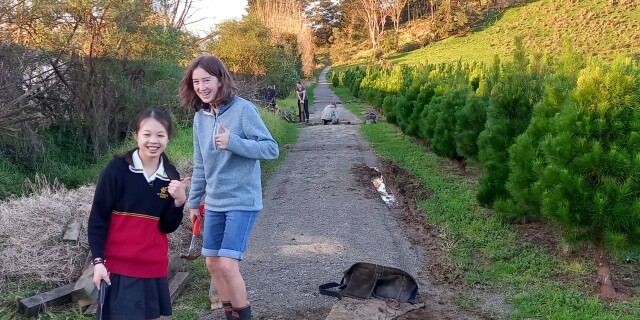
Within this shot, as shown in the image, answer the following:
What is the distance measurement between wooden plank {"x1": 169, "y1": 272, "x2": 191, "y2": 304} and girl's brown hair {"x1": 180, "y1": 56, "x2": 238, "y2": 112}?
1.92 metres

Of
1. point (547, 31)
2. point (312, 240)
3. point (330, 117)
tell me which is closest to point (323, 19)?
point (547, 31)

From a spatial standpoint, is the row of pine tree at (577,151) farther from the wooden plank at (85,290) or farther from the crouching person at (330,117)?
the crouching person at (330,117)

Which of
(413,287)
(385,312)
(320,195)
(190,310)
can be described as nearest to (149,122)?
(190,310)

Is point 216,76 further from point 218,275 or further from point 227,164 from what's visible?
point 218,275

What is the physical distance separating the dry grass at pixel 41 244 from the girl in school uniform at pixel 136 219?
7.01 ft

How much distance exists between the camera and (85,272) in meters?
4.62

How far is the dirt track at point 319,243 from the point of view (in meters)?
4.70

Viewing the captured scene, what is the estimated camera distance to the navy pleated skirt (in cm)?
291

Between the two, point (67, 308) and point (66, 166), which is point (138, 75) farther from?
point (67, 308)

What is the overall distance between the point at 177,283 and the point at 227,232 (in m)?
1.75

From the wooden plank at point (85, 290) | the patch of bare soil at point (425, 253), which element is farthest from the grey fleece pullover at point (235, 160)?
the patch of bare soil at point (425, 253)

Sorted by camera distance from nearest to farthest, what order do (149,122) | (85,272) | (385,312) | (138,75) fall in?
(149,122) → (385,312) → (85,272) → (138,75)

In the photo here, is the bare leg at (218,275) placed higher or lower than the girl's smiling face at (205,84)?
lower

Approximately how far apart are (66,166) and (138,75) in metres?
3.14
